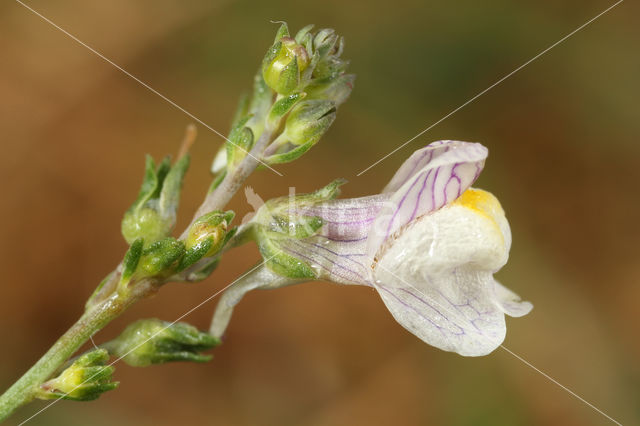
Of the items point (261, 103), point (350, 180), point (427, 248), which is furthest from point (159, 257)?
point (350, 180)

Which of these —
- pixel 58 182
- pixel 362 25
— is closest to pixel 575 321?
pixel 362 25

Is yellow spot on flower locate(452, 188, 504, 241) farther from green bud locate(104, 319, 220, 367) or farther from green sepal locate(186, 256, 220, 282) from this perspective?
green bud locate(104, 319, 220, 367)

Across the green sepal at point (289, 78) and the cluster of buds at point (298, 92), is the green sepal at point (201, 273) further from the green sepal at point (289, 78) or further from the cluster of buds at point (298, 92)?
the green sepal at point (289, 78)

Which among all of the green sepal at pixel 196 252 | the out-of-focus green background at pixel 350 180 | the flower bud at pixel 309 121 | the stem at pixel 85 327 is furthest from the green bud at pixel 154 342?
the out-of-focus green background at pixel 350 180

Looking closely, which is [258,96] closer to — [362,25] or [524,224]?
[362,25]

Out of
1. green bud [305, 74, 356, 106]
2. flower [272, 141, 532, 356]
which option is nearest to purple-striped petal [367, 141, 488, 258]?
flower [272, 141, 532, 356]

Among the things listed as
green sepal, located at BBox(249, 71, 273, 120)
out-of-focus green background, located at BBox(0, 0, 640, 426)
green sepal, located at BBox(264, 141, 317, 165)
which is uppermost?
green sepal, located at BBox(249, 71, 273, 120)

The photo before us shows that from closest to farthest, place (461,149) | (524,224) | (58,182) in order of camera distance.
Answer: (461,149) < (58,182) < (524,224)
